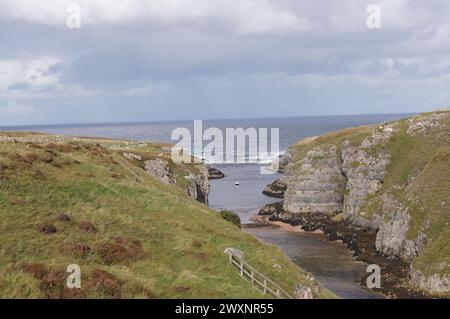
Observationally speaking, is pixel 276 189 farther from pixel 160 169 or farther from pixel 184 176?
pixel 160 169

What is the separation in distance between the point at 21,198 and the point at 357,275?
50991 mm

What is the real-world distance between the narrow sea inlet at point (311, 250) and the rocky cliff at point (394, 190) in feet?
24.1

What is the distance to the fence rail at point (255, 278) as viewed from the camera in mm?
30139

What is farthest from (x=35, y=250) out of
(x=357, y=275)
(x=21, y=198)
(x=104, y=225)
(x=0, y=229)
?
(x=357, y=275)

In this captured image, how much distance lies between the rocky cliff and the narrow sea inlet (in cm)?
736

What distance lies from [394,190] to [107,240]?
7188cm

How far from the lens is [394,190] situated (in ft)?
301

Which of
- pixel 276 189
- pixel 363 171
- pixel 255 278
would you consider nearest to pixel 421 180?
pixel 363 171

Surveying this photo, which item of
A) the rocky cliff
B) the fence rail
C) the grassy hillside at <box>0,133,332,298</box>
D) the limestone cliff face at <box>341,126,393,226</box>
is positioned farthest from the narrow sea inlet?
the fence rail

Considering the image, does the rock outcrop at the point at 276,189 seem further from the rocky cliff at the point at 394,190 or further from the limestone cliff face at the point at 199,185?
the limestone cliff face at the point at 199,185

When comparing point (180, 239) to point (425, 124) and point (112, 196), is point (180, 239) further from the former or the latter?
point (425, 124)

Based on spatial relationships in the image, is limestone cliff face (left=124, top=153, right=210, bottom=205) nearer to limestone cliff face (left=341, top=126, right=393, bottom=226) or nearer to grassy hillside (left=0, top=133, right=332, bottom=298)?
limestone cliff face (left=341, top=126, right=393, bottom=226)

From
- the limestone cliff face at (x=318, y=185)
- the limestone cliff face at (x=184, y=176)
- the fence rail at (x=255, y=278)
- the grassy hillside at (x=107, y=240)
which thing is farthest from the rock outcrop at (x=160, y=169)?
the fence rail at (x=255, y=278)

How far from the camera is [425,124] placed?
106 metres
